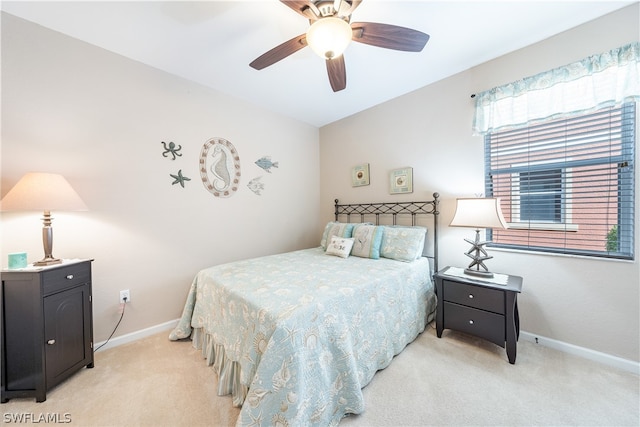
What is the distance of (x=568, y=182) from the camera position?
6.31ft

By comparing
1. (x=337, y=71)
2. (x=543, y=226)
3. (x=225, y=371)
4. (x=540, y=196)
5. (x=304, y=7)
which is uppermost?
(x=304, y=7)

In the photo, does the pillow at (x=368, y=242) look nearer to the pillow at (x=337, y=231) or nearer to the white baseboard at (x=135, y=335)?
the pillow at (x=337, y=231)

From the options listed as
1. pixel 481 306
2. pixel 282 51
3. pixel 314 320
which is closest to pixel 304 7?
pixel 282 51

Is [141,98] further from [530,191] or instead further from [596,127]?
[596,127]

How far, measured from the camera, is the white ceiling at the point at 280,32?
1.65 meters

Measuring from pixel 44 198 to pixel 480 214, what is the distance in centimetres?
325

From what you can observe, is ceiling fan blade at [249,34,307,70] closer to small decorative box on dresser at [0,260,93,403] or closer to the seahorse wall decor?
the seahorse wall decor

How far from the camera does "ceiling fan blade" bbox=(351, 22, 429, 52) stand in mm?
1421

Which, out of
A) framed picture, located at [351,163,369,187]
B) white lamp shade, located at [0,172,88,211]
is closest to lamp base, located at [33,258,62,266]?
white lamp shade, located at [0,172,88,211]

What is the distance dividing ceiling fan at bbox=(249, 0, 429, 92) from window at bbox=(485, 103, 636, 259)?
1.45 meters

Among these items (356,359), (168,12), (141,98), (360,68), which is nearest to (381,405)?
(356,359)

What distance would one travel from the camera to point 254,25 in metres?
1.80

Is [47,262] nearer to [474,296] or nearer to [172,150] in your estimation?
[172,150]

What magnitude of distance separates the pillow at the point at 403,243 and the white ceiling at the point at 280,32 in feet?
5.56
